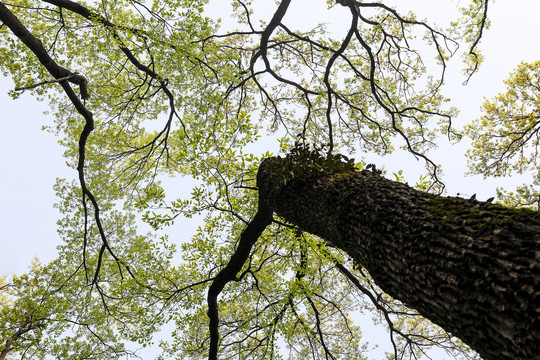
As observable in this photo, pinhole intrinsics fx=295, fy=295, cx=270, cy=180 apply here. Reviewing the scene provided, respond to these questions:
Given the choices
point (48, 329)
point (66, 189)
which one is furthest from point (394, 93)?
point (48, 329)

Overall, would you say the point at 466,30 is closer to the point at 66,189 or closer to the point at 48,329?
the point at 66,189

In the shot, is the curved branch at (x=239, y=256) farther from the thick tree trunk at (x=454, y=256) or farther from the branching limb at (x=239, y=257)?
the thick tree trunk at (x=454, y=256)

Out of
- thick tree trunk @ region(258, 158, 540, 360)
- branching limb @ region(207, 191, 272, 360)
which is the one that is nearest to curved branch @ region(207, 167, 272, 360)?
branching limb @ region(207, 191, 272, 360)

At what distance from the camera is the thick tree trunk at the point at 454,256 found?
4.00 ft

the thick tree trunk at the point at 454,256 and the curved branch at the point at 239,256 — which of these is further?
the curved branch at the point at 239,256

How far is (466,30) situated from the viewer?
7094 millimetres

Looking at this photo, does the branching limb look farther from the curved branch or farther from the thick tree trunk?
the thick tree trunk

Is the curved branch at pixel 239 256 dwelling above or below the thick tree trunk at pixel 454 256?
above

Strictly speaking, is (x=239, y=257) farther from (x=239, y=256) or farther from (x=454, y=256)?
(x=454, y=256)

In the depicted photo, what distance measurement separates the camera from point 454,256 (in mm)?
1526

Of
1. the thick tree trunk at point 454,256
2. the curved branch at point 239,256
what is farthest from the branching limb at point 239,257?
the thick tree trunk at point 454,256

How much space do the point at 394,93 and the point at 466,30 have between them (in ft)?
6.80

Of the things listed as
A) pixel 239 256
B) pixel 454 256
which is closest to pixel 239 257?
pixel 239 256

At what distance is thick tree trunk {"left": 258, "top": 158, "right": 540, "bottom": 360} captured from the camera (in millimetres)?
1220
